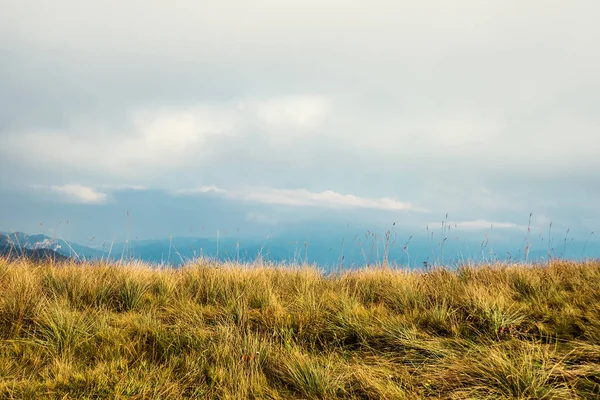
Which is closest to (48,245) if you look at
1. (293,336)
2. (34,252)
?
(34,252)

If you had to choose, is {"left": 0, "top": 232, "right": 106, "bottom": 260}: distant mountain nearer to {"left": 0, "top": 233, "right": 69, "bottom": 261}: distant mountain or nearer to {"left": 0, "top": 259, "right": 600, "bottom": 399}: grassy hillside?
{"left": 0, "top": 233, "right": 69, "bottom": 261}: distant mountain

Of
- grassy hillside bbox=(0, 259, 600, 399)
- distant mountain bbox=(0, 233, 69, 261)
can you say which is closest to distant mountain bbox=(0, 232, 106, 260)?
Answer: distant mountain bbox=(0, 233, 69, 261)

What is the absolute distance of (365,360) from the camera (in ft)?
15.0

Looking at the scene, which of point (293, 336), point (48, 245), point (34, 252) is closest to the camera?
point (293, 336)

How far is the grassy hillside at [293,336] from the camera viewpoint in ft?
12.5

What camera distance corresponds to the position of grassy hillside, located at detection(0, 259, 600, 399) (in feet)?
12.5

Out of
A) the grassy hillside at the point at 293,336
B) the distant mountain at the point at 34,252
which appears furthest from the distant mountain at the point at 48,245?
the grassy hillside at the point at 293,336

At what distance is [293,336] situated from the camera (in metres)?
5.21

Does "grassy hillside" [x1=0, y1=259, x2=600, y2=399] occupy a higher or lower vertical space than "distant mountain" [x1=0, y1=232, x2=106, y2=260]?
lower

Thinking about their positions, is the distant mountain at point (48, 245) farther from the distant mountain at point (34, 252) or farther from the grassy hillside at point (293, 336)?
the grassy hillside at point (293, 336)

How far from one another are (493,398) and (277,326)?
9.22 ft

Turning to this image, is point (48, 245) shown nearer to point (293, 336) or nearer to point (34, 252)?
point (34, 252)

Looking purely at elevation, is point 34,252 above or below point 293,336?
above

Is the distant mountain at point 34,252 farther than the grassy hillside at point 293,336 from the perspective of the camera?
Yes
